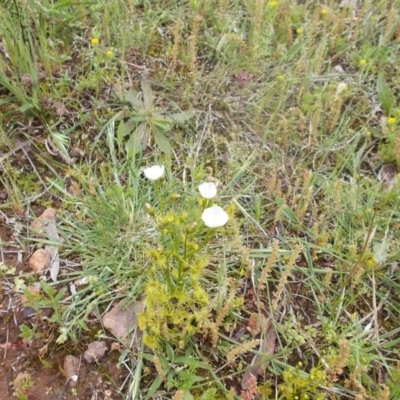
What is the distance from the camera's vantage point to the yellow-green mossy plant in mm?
1374

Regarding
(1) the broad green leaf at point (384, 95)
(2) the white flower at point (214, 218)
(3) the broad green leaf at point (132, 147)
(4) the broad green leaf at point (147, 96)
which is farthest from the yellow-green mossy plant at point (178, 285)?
(1) the broad green leaf at point (384, 95)

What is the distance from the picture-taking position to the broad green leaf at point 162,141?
192 cm

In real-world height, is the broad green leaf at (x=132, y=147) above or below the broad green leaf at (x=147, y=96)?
below

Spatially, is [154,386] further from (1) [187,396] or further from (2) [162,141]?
(2) [162,141]

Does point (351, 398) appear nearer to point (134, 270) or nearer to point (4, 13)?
point (134, 270)

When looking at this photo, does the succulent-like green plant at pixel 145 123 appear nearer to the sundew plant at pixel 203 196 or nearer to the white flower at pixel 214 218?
the sundew plant at pixel 203 196

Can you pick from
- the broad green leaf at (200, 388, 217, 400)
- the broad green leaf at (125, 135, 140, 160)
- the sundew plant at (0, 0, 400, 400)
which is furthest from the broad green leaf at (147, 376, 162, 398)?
the broad green leaf at (125, 135, 140, 160)

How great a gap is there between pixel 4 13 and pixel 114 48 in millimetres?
448

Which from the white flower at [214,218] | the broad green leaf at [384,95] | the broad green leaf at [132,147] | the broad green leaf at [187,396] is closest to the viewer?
the white flower at [214,218]

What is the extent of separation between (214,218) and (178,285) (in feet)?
0.88

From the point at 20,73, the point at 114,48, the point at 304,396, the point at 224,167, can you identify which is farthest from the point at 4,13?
the point at 304,396

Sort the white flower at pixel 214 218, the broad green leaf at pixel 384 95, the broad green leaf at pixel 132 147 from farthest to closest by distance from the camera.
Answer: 1. the broad green leaf at pixel 384 95
2. the broad green leaf at pixel 132 147
3. the white flower at pixel 214 218

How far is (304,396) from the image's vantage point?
4.79ft

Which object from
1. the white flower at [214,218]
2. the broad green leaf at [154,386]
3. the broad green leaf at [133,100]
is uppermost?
the white flower at [214,218]
